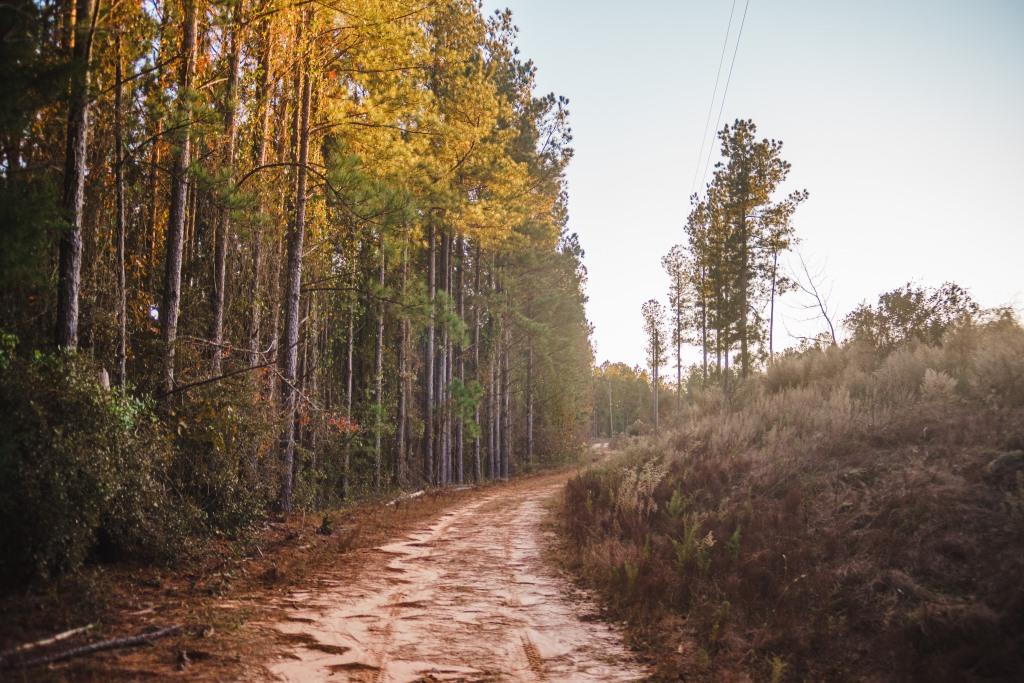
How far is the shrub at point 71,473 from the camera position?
5.35 metres

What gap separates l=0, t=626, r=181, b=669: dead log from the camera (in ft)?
13.4

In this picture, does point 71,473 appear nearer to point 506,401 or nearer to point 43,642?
point 43,642

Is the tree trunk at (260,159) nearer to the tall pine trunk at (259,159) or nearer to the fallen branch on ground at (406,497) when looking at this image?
the tall pine trunk at (259,159)

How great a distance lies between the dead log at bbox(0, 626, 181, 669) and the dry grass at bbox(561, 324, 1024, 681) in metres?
4.33

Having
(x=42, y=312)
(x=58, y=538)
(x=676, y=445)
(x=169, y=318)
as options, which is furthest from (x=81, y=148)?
(x=676, y=445)

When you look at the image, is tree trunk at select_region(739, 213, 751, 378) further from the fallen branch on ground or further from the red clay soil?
the red clay soil

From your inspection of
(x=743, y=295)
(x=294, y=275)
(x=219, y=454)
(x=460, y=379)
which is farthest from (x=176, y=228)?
(x=743, y=295)

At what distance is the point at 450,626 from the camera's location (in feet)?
20.4

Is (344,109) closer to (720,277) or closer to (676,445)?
(676,445)

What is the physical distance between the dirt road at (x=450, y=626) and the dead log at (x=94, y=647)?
104 centimetres

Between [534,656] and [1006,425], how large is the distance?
7.33 meters

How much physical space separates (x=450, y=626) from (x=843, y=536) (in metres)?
4.78

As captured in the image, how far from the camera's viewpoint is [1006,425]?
8203 mm

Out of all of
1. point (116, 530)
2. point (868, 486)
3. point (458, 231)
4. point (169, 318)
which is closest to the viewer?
point (116, 530)
